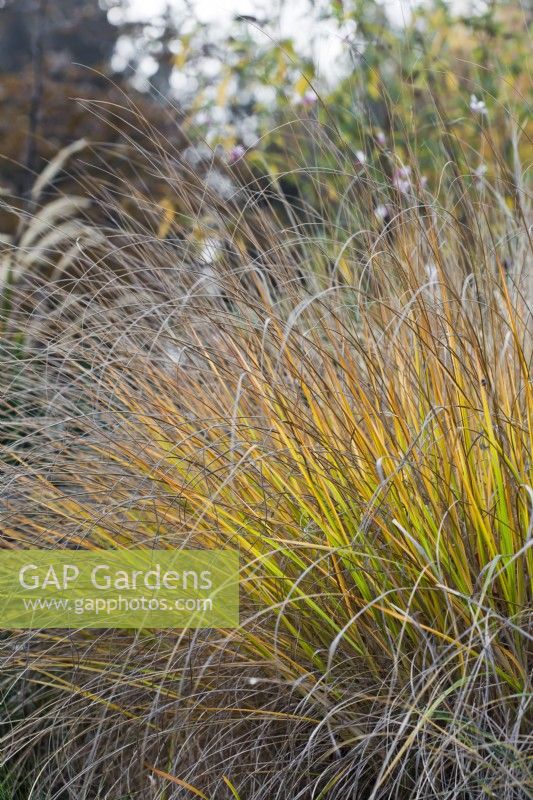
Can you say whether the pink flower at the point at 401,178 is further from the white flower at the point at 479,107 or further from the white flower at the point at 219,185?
the white flower at the point at 219,185

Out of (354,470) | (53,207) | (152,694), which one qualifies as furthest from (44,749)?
(53,207)

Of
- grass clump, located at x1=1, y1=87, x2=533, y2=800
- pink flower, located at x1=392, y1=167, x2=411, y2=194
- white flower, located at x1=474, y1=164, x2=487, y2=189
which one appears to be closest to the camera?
grass clump, located at x1=1, y1=87, x2=533, y2=800

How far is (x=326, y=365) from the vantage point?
7.20 ft

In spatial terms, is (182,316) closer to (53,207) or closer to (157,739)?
(157,739)

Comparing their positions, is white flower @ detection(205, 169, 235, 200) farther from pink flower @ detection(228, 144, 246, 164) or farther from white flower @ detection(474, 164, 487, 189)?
white flower @ detection(474, 164, 487, 189)

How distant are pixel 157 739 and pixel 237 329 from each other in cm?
95

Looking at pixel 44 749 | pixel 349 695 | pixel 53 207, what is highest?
pixel 53 207

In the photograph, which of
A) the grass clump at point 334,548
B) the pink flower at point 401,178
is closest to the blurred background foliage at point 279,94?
the pink flower at point 401,178

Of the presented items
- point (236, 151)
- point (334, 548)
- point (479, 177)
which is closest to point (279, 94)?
point (236, 151)

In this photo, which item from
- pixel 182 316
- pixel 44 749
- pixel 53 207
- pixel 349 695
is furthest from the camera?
pixel 53 207

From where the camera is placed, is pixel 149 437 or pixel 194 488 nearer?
pixel 194 488

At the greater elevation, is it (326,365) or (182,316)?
(182,316)

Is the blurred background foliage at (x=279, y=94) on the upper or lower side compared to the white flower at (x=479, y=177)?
upper

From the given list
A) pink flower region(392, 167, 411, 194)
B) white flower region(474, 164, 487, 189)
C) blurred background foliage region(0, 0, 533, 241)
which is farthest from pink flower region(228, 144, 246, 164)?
white flower region(474, 164, 487, 189)
